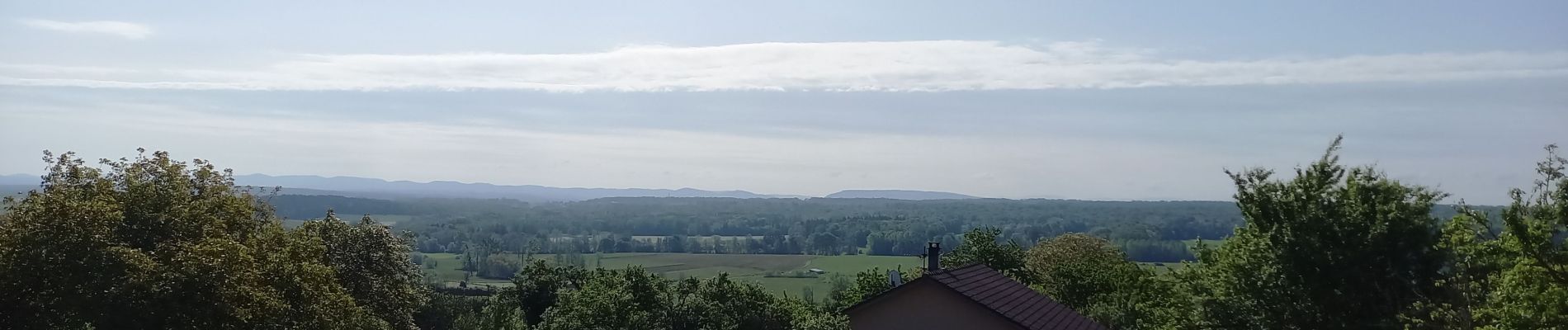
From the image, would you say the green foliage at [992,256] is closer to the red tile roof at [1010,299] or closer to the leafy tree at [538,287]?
the red tile roof at [1010,299]

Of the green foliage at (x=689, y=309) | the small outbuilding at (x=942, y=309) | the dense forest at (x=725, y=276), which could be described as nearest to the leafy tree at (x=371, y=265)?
the dense forest at (x=725, y=276)

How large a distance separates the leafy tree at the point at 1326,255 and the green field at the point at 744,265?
3361 inches

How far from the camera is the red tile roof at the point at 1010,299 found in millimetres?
25953

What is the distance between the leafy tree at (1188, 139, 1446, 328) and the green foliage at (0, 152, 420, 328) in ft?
55.1

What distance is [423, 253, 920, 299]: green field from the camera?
117188 millimetres

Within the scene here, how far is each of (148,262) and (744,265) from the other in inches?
5135

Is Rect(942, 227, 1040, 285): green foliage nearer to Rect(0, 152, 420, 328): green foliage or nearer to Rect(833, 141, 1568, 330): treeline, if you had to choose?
Rect(833, 141, 1568, 330): treeline

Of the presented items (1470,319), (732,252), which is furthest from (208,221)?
(732,252)

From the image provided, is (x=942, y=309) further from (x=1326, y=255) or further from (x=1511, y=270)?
(x=1511, y=270)

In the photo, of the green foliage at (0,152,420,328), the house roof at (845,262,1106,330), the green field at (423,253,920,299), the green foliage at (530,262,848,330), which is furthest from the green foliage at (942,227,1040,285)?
the green field at (423,253,920,299)

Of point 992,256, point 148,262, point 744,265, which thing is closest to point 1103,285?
point 992,256

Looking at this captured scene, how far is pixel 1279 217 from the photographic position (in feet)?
55.2

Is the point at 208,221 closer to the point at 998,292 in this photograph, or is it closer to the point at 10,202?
the point at 10,202

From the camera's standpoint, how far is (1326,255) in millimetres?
16094
